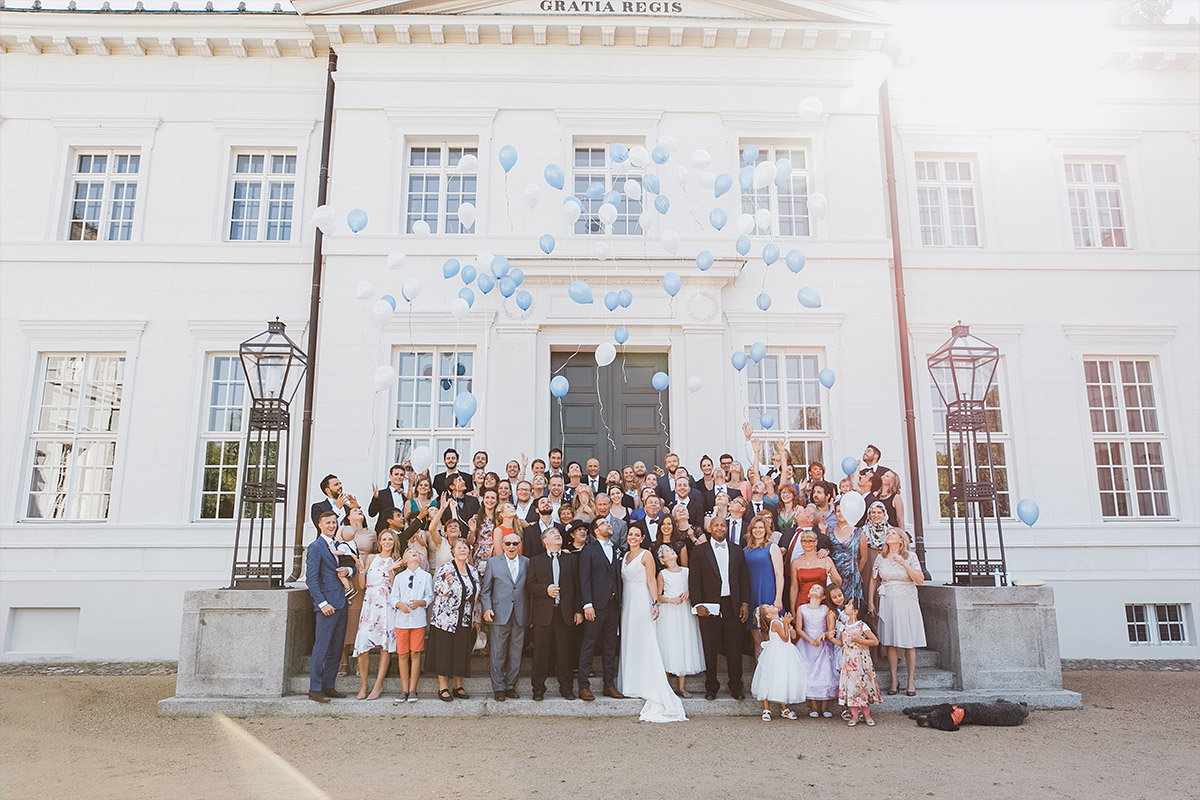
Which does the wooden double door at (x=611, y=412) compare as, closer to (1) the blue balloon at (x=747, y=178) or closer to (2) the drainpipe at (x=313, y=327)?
(1) the blue balloon at (x=747, y=178)

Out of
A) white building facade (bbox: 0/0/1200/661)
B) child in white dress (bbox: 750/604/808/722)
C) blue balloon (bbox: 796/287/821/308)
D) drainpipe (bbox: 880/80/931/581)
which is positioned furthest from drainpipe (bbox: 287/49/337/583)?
drainpipe (bbox: 880/80/931/581)

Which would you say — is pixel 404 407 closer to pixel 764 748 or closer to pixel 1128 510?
pixel 764 748

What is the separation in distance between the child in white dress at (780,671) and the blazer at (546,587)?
72.0 inches

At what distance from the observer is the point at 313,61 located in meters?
12.6

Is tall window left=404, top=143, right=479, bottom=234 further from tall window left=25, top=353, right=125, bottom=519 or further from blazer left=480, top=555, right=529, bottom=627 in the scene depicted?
blazer left=480, top=555, right=529, bottom=627

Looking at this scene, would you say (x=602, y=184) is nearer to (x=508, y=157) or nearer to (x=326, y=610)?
(x=508, y=157)

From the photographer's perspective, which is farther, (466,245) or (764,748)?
(466,245)

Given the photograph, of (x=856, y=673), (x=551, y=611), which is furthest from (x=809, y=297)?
(x=551, y=611)

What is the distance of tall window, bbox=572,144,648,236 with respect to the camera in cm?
1206

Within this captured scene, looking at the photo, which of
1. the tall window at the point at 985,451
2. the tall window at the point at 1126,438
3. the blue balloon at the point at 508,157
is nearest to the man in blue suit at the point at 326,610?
the blue balloon at the point at 508,157

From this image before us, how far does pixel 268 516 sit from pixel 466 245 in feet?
16.0

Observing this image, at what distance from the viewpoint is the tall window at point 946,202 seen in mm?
12555

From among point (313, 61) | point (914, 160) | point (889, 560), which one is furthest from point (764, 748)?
point (313, 61)

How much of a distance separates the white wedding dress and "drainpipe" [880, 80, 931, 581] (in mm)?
4989
